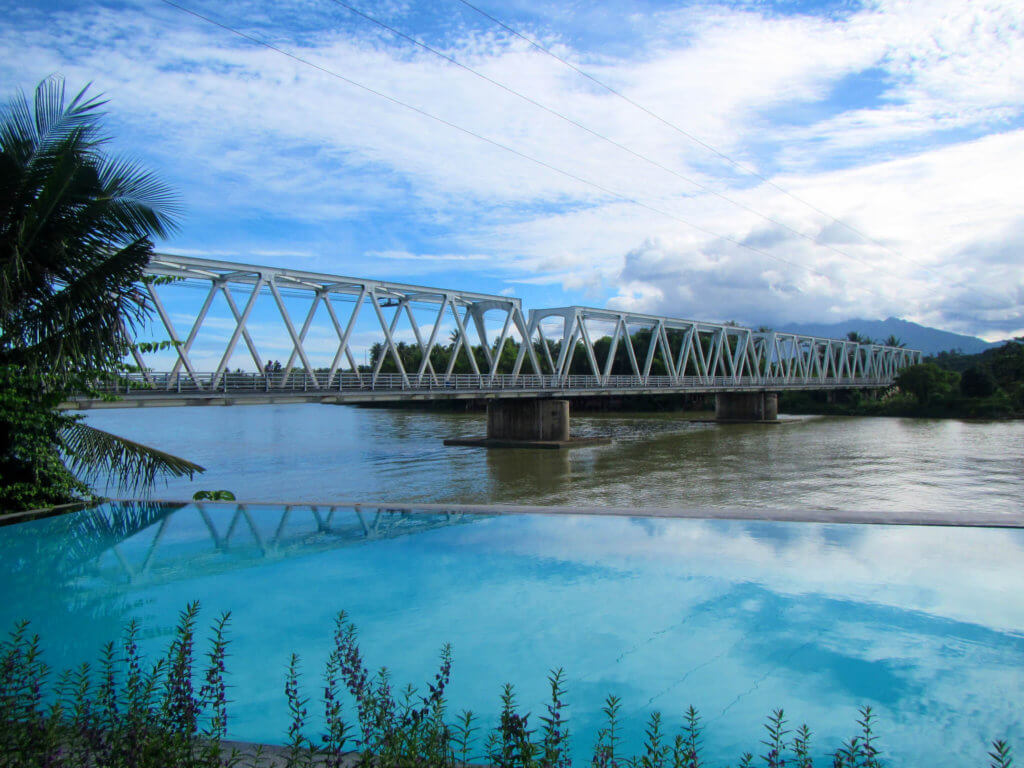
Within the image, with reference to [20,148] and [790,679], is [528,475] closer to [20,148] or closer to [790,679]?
[20,148]

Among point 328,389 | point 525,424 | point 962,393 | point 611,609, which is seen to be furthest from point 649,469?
point 962,393

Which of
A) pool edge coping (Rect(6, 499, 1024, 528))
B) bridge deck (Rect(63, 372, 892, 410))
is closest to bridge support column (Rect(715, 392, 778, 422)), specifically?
bridge deck (Rect(63, 372, 892, 410))

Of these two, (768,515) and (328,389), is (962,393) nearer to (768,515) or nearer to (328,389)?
(328,389)

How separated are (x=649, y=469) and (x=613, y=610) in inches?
1092

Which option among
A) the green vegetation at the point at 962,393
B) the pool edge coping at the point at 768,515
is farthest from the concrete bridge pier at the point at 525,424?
the green vegetation at the point at 962,393

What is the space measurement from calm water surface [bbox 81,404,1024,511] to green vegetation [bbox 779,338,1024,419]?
1296 cm

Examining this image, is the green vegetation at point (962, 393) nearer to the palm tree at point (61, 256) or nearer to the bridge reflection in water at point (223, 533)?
the bridge reflection in water at point (223, 533)

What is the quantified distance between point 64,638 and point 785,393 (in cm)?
10701

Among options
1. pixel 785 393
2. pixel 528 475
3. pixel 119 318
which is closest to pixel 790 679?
pixel 119 318

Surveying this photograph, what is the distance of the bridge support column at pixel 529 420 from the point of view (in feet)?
161

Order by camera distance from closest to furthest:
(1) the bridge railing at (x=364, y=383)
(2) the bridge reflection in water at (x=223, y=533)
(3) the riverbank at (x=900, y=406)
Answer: (2) the bridge reflection in water at (x=223, y=533) → (1) the bridge railing at (x=364, y=383) → (3) the riverbank at (x=900, y=406)

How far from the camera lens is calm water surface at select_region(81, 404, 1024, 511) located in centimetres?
2556

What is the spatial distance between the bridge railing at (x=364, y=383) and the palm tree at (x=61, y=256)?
4.71 ft

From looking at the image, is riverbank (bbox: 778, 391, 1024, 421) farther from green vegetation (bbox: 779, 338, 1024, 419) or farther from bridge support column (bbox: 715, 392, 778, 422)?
bridge support column (bbox: 715, 392, 778, 422)
